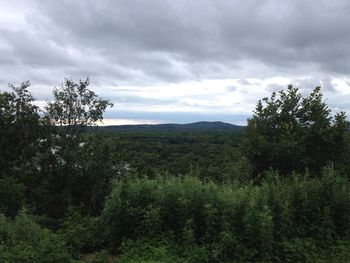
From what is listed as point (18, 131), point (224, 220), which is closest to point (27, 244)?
point (224, 220)

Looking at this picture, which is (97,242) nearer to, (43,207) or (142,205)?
(142,205)

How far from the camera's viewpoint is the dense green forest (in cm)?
789

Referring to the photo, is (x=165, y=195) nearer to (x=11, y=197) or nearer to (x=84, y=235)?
(x=84, y=235)

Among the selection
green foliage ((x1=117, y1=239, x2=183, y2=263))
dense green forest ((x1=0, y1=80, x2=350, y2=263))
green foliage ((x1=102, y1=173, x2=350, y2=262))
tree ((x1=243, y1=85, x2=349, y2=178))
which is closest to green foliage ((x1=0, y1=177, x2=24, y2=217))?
dense green forest ((x1=0, y1=80, x2=350, y2=263))

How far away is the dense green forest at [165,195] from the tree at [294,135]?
3 cm

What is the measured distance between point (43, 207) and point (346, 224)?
792cm

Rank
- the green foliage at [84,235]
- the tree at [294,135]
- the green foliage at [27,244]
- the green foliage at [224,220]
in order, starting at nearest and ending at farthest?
the green foliage at [27,244] → the green foliage at [224,220] → the green foliage at [84,235] → the tree at [294,135]

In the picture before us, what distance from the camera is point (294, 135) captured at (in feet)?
46.7

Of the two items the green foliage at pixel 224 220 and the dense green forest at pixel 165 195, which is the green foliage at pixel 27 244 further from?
the green foliage at pixel 224 220

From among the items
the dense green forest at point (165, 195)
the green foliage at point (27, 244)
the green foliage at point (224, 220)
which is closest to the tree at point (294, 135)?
the dense green forest at point (165, 195)

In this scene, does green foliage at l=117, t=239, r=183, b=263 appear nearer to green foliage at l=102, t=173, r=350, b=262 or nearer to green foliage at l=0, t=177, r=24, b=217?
green foliage at l=102, t=173, r=350, b=262

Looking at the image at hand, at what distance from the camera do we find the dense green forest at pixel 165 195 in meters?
7.89

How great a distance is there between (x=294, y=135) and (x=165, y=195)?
7.04 meters

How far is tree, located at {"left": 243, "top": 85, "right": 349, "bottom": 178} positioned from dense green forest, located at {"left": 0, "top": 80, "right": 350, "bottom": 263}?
3cm
